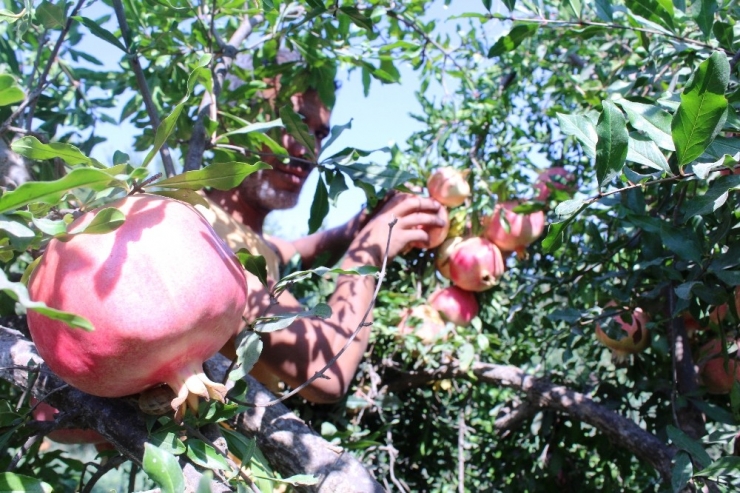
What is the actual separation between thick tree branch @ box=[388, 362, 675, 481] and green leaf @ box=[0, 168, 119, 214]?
0.94 m

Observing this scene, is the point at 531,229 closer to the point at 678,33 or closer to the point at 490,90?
the point at 490,90

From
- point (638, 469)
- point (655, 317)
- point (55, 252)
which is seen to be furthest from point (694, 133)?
point (638, 469)

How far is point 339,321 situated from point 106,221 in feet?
2.59

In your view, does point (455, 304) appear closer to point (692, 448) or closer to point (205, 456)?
point (692, 448)

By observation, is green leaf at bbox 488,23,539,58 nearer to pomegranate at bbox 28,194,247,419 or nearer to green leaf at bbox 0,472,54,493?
pomegranate at bbox 28,194,247,419

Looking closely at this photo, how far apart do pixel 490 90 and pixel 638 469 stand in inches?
41.9

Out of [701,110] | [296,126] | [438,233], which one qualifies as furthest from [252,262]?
[438,233]

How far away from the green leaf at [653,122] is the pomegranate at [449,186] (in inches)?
32.8

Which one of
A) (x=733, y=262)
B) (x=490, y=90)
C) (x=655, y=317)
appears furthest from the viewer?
(x=490, y=90)

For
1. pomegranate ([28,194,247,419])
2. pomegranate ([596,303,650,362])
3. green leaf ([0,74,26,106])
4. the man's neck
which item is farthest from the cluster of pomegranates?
green leaf ([0,74,26,106])

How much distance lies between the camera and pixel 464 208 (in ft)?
5.20

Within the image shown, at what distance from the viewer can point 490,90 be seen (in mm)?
1742

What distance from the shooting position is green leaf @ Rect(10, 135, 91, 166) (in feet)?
1.86

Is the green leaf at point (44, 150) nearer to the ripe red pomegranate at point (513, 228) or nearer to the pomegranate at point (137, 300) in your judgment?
the pomegranate at point (137, 300)
